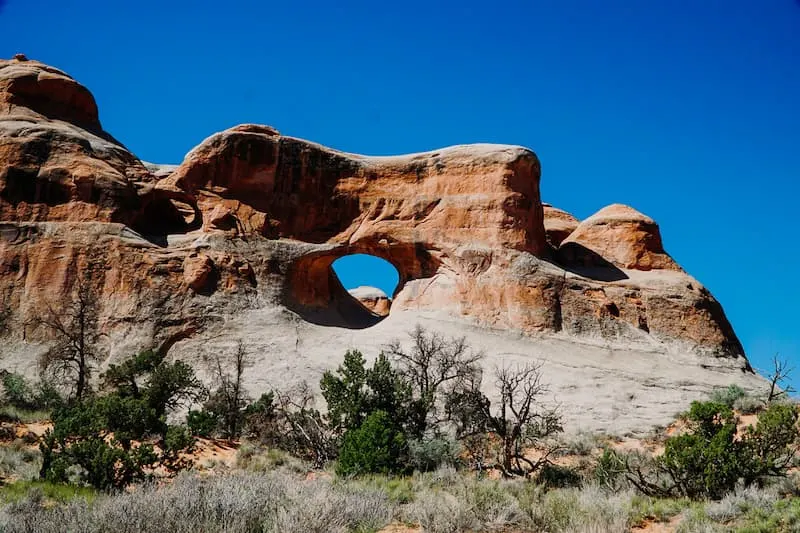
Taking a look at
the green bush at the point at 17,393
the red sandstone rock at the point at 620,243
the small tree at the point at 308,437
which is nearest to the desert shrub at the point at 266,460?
the small tree at the point at 308,437

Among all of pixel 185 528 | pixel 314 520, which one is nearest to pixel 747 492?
pixel 314 520

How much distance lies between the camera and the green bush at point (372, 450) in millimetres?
15117

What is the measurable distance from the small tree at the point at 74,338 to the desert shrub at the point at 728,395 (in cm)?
2250

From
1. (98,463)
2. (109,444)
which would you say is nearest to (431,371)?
(109,444)

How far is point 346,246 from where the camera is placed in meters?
32.9

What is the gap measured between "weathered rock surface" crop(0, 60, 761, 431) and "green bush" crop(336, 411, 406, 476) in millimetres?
10192

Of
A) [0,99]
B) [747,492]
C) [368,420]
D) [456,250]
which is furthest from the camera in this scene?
[0,99]

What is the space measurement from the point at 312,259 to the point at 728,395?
18.9 meters

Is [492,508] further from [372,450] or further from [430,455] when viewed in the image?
[430,455]

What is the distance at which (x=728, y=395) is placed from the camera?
2428cm

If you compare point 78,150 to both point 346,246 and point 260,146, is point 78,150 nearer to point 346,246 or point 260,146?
point 260,146

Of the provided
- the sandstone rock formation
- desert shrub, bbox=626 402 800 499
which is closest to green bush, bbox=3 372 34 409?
desert shrub, bbox=626 402 800 499

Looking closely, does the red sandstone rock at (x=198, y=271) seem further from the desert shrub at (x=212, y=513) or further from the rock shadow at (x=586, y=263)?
the desert shrub at (x=212, y=513)

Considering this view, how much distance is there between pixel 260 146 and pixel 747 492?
88.3 ft
